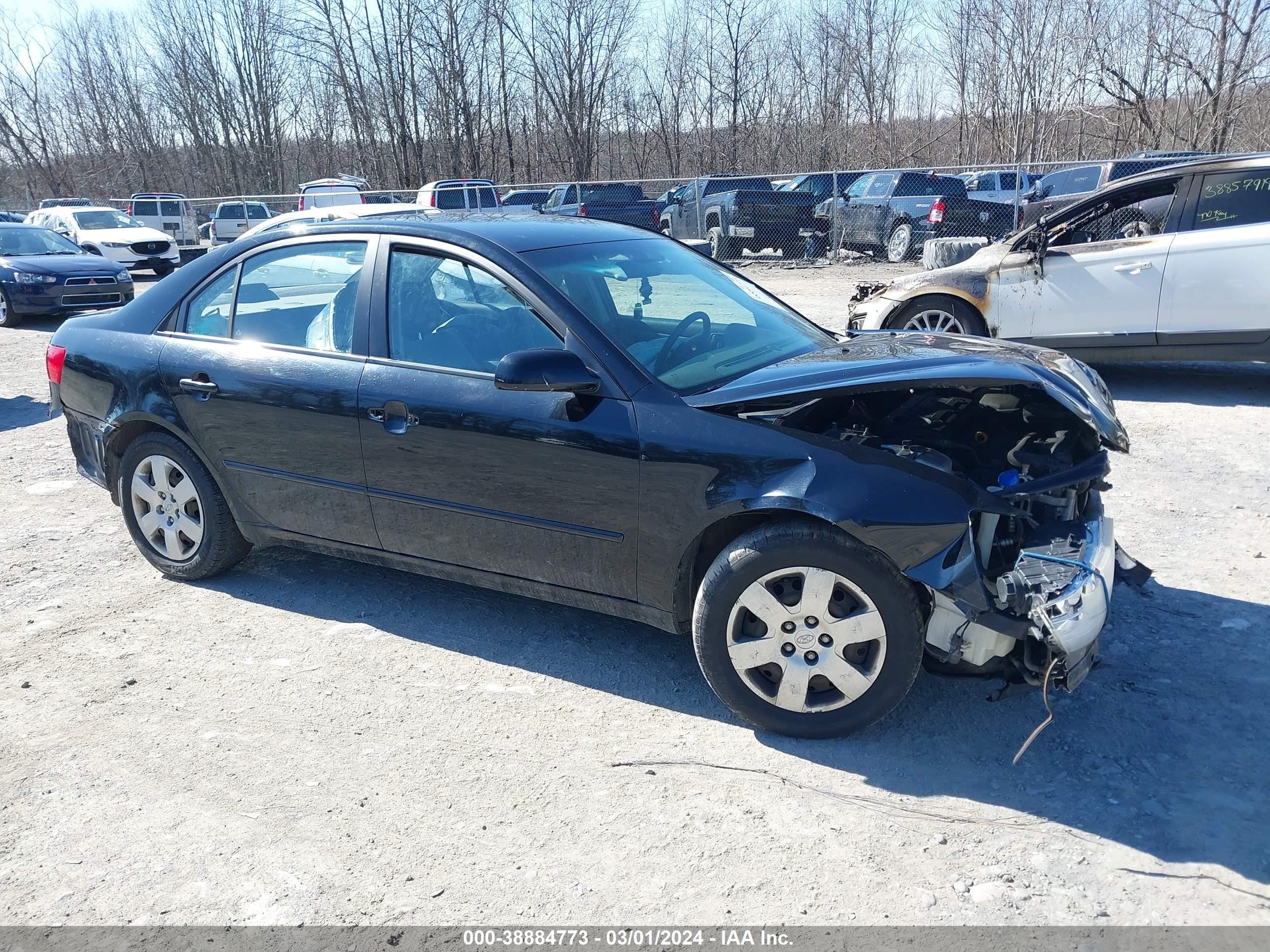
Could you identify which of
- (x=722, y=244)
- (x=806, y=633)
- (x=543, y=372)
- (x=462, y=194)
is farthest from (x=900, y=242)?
(x=806, y=633)

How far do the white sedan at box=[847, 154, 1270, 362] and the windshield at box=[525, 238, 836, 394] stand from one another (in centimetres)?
397

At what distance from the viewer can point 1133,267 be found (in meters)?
7.57

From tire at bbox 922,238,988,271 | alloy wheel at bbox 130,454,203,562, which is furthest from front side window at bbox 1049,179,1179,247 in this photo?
alloy wheel at bbox 130,454,203,562

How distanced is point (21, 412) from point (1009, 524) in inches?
346

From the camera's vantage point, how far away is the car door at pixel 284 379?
4.04 metres

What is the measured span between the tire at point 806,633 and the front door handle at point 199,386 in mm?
2438

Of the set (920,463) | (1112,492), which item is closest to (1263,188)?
(1112,492)

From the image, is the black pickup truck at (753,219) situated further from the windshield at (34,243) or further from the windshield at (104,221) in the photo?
the windshield at (104,221)

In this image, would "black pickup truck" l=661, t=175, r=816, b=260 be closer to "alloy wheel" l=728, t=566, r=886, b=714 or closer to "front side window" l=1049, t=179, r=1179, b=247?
"front side window" l=1049, t=179, r=1179, b=247

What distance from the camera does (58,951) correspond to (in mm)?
2490

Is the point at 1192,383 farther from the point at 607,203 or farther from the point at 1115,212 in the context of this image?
the point at 607,203

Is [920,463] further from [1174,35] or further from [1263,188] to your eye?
[1174,35]

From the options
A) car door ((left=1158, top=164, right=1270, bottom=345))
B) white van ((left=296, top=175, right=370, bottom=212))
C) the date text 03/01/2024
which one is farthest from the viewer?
white van ((left=296, top=175, right=370, bottom=212))

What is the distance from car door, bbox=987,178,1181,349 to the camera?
7555 mm
